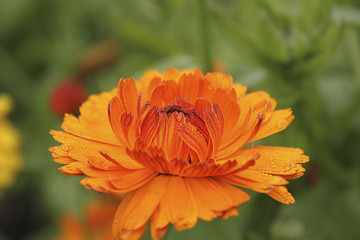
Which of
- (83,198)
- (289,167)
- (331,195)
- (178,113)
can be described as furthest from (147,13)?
(289,167)

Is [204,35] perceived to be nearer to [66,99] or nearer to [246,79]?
[246,79]

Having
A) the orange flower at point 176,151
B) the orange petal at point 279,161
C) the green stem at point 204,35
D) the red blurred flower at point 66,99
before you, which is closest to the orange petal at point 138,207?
the orange flower at point 176,151

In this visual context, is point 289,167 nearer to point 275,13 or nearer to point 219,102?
point 219,102

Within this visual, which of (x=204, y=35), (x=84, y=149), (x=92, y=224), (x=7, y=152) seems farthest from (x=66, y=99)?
(x=84, y=149)

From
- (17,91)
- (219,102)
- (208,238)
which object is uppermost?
(219,102)

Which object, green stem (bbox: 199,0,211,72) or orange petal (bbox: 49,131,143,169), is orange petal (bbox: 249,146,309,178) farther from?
green stem (bbox: 199,0,211,72)

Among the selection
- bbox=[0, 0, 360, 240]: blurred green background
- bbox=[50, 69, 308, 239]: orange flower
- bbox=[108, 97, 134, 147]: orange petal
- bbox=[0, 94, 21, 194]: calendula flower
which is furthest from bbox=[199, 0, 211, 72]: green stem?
bbox=[0, 94, 21, 194]: calendula flower

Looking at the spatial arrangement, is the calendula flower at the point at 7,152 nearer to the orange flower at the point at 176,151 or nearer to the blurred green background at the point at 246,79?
the blurred green background at the point at 246,79
